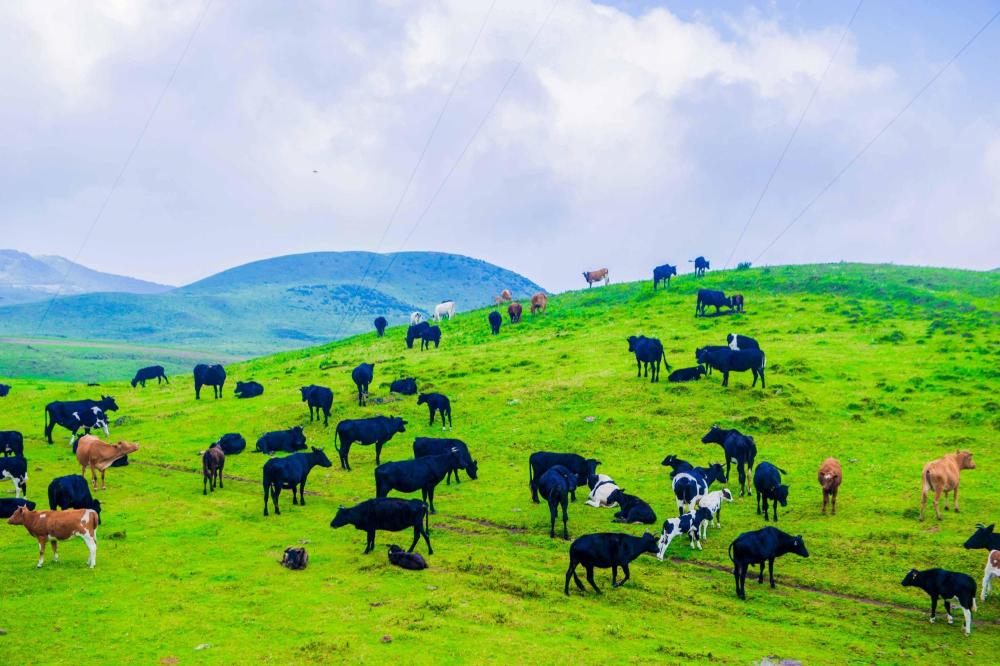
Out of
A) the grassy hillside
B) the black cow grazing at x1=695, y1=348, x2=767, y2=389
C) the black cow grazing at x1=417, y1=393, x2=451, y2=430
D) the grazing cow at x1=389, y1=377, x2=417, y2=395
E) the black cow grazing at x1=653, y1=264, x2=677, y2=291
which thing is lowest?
the grassy hillside

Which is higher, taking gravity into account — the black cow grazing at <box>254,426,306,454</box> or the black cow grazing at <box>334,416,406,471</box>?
the black cow grazing at <box>334,416,406,471</box>

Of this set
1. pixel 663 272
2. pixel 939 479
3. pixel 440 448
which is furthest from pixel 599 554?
pixel 663 272

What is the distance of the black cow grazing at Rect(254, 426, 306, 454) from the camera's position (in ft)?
106

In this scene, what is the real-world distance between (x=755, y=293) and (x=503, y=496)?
151 ft

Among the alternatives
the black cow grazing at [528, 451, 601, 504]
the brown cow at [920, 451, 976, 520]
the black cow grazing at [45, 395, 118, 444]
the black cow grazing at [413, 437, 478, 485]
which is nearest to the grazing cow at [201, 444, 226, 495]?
the black cow grazing at [413, 437, 478, 485]

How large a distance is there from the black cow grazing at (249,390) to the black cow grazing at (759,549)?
34.8m

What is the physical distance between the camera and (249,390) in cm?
4619

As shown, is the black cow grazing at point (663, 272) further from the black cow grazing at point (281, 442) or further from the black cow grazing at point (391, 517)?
the black cow grazing at point (391, 517)

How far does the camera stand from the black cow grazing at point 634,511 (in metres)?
22.1

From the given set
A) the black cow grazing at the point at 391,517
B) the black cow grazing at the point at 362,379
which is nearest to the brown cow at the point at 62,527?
the black cow grazing at the point at 391,517

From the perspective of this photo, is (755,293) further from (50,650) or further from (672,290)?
(50,650)

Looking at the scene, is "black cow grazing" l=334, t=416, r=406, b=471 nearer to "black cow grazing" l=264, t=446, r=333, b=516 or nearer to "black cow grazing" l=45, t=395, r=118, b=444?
"black cow grazing" l=264, t=446, r=333, b=516

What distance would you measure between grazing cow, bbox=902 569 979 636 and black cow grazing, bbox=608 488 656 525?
7.31 meters

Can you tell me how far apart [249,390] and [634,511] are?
Result: 3072 centimetres
